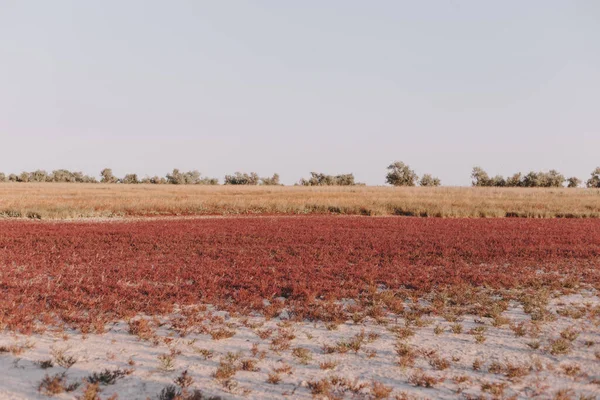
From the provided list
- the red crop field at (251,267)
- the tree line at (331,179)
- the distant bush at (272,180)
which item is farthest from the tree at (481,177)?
the red crop field at (251,267)

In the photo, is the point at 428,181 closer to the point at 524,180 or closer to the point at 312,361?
the point at 524,180

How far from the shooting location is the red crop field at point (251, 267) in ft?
29.0

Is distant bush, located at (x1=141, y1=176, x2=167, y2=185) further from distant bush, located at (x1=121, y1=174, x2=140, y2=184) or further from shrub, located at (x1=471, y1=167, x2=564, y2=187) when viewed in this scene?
shrub, located at (x1=471, y1=167, x2=564, y2=187)

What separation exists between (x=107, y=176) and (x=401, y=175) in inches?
3466

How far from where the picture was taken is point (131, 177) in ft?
407

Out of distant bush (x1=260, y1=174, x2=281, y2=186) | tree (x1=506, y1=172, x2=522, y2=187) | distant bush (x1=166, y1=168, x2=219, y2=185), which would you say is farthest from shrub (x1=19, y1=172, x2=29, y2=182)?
tree (x1=506, y1=172, x2=522, y2=187)

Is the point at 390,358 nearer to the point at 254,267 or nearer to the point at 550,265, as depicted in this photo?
the point at 254,267

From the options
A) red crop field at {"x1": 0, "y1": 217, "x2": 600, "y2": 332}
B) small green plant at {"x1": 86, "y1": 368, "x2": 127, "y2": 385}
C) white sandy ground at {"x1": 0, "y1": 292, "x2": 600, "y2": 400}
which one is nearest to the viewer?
white sandy ground at {"x1": 0, "y1": 292, "x2": 600, "y2": 400}

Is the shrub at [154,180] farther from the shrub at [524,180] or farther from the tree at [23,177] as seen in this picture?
the shrub at [524,180]

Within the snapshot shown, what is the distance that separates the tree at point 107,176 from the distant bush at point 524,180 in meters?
108

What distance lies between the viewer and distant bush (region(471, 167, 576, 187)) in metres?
109

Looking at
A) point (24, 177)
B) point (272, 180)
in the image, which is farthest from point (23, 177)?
point (272, 180)

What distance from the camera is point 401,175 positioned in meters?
114

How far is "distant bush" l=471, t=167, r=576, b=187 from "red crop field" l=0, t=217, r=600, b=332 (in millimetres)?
99922
